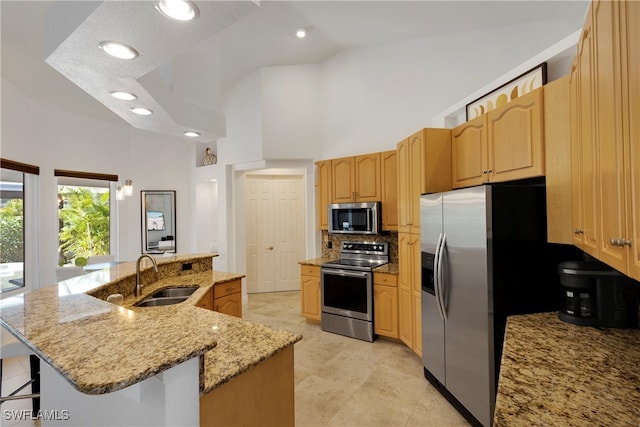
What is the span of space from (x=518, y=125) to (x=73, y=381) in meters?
2.57

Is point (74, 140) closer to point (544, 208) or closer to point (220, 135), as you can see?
point (220, 135)

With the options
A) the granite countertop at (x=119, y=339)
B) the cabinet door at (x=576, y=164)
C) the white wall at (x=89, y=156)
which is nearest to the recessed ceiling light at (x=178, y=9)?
the granite countertop at (x=119, y=339)

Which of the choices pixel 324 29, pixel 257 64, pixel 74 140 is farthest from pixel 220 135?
pixel 74 140

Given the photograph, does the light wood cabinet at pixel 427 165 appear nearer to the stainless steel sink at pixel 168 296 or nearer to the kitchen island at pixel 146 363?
the kitchen island at pixel 146 363

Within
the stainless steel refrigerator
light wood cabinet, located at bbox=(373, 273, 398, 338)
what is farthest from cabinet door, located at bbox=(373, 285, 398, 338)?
the stainless steel refrigerator

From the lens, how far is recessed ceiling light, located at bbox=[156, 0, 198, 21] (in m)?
1.09

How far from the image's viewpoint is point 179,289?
9.24 ft

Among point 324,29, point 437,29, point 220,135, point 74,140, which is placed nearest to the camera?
point 220,135

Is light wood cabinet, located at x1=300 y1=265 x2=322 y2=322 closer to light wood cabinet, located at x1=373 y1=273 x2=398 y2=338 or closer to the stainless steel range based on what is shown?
the stainless steel range

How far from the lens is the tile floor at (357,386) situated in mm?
2205

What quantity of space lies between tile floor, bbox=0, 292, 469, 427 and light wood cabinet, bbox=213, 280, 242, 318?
84 centimetres

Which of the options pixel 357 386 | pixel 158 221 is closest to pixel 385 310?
pixel 357 386

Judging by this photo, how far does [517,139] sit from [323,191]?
8.72 ft

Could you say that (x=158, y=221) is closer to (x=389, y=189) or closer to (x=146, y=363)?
(x=389, y=189)
